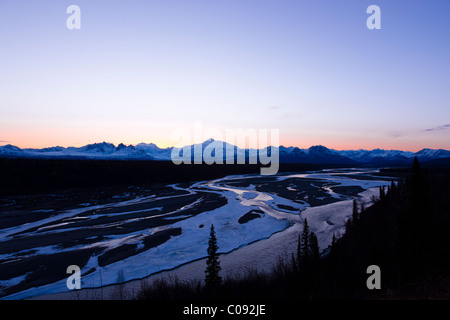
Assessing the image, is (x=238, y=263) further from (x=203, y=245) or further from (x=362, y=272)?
(x=362, y=272)

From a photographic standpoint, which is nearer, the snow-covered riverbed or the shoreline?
Answer: the shoreline

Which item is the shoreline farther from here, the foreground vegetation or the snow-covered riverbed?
the foreground vegetation

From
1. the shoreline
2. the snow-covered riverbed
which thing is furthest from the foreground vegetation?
the snow-covered riverbed

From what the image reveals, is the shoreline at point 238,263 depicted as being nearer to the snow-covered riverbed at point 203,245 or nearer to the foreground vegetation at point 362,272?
the snow-covered riverbed at point 203,245

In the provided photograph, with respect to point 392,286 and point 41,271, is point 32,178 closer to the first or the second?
point 41,271

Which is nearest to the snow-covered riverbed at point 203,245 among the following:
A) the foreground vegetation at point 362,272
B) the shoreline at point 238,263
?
the shoreline at point 238,263

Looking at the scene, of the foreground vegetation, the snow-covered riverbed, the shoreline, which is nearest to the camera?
the foreground vegetation

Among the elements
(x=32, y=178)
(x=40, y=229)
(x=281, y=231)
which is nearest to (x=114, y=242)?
(x=40, y=229)

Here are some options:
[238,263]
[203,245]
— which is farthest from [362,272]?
[203,245]

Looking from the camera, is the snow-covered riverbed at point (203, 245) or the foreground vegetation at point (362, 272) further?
the snow-covered riverbed at point (203, 245)
